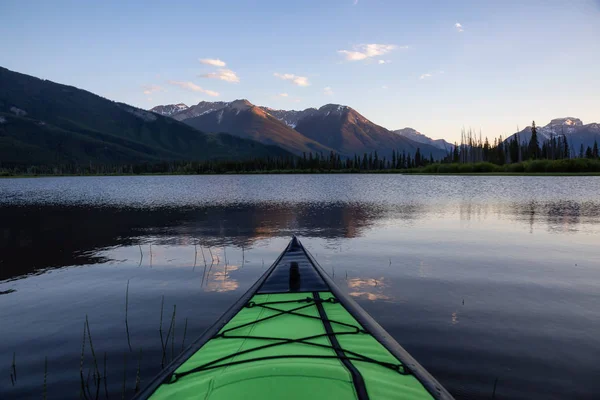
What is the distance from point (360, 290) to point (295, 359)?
821 centimetres

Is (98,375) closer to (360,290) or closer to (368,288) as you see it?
(360,290)

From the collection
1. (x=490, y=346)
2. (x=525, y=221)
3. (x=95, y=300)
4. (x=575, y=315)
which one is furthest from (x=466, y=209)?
(x=95, y=300)

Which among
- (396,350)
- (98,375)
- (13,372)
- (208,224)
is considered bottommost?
(13,372)

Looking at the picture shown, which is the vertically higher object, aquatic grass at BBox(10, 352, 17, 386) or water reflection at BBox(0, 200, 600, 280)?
water reflection at BBox(0, 200, 600, 280)

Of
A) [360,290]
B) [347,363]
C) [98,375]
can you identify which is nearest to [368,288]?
[360,290]

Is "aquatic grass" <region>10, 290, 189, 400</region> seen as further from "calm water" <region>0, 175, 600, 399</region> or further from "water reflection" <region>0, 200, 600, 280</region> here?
"water reflection" <region>0, 200, 600, 280</region>

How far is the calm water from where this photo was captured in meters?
8.27

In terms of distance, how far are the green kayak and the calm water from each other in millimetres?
2248

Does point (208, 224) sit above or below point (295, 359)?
above

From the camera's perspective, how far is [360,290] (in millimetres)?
13570

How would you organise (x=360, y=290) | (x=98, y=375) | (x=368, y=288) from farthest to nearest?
(x=368, y=288) < (x=360, y=290) < (x=98, y=375)

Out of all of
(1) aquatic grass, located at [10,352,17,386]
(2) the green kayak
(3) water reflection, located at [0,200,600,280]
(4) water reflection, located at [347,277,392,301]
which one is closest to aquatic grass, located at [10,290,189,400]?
(1) aquatic grass, located at [10,352,17,386]

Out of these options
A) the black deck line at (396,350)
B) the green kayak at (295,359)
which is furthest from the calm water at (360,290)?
the green kayak at (295,359)

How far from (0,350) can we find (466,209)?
37643 mm
